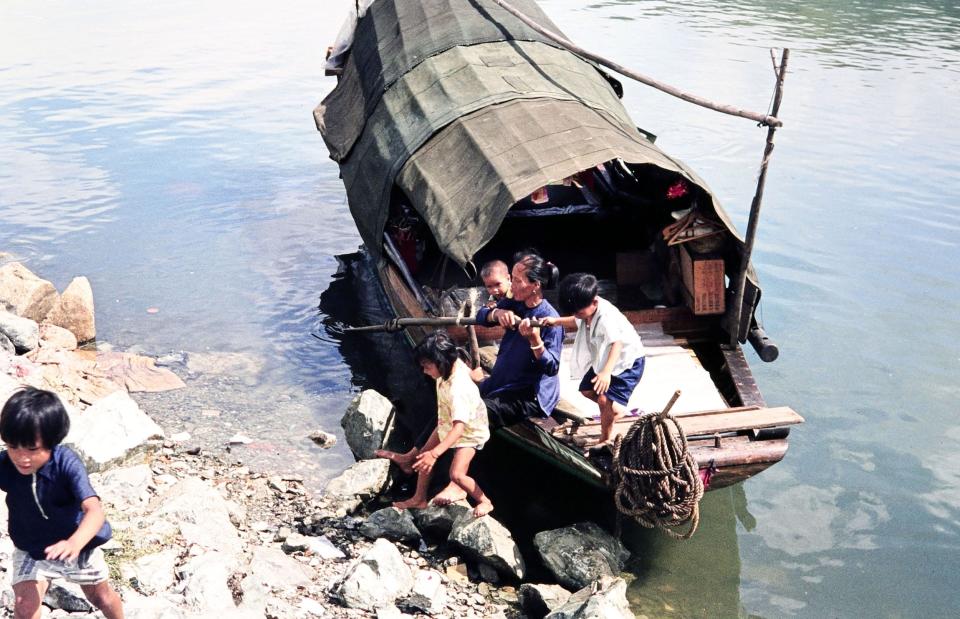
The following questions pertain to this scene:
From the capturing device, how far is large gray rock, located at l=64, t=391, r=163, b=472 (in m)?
6.11

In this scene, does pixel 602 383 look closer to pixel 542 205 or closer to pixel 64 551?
pixel 64 551

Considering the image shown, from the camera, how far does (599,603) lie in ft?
16.0

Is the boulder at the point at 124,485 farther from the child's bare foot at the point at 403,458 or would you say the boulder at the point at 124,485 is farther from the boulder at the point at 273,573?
the child's bare foot at the point at 403,458

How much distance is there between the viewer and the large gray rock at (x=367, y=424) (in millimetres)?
7047

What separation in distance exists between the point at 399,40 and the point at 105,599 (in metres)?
6.95

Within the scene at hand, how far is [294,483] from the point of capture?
6.71m

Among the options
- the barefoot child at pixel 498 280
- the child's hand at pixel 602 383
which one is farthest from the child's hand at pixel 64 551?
the barefoot child at pixel 498 280

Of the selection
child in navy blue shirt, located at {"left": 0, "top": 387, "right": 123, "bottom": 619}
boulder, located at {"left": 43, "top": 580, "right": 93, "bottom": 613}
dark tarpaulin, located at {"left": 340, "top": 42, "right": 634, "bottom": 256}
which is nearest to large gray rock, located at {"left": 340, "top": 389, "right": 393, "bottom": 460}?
dark tarpaulin, located at {"left": 340, "top": 42, "right": 634, "bottom": 256}

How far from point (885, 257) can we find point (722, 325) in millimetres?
5292

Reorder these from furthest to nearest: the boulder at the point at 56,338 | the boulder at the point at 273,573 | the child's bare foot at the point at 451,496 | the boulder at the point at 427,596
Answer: the boulder at the point at 56,338
the child's bare foot at the point at 451,496
the boulder at the point at 427,596
the boulder at the point at 273,573

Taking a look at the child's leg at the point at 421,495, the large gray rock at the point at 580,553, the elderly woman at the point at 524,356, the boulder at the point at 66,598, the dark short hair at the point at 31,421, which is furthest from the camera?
the child's leg at the point at 421,495

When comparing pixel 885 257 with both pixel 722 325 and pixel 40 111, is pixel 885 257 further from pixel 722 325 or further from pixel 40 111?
pixel 40 111

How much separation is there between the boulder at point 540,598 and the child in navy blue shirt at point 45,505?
8.18 feet

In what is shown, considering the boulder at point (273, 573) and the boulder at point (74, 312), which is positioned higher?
the boulder at point (273, 573)
